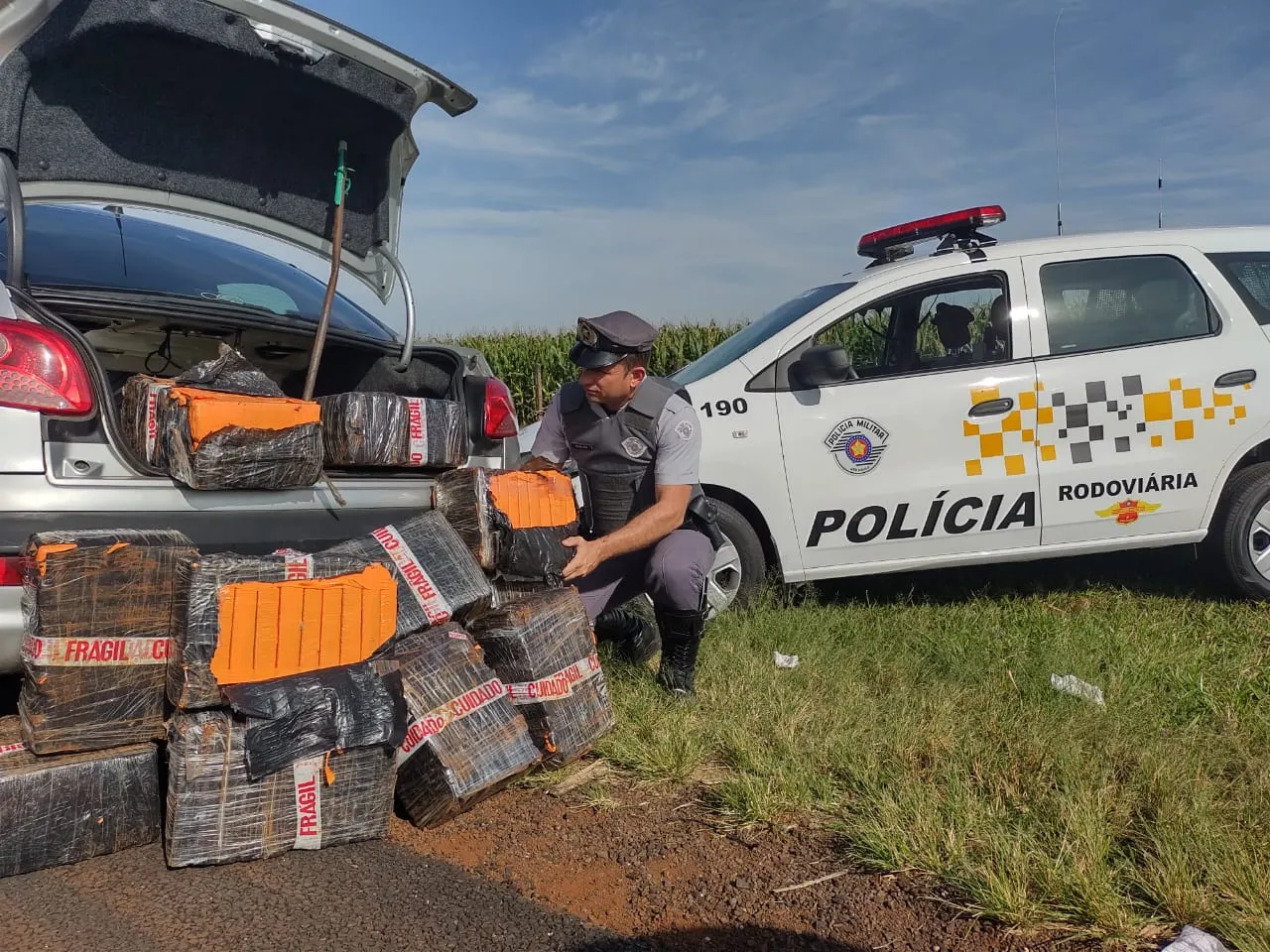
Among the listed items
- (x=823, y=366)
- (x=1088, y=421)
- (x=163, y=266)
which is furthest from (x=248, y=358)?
(x=1088, y=421)

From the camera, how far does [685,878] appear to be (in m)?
2.49

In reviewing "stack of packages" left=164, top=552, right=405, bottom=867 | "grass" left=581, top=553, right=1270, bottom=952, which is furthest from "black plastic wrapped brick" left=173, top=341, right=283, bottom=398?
"grass" left=581, top=553, right=1270, bottom=952

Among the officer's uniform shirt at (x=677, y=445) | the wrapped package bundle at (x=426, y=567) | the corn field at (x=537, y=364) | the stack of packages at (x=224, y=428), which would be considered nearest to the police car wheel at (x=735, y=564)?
the officer's uniform shirt at (x=677, y=445)

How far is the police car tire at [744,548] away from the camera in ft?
15.4

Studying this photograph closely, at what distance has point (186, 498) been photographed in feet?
9.28

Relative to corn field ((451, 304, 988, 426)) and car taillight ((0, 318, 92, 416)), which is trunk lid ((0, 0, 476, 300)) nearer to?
car taillight ((0, 318, 92, 416))

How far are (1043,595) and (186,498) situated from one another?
4170 mm

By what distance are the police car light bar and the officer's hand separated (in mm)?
2929

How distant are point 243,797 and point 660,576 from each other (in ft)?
5.39

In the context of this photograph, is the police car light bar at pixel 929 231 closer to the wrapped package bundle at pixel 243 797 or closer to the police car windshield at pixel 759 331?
the police car windshield at pixel 759 331

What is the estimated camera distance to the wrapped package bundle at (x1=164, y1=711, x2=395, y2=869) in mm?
2453

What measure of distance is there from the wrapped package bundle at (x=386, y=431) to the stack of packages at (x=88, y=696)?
2.20 feet

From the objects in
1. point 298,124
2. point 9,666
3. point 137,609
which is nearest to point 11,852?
point 9,666

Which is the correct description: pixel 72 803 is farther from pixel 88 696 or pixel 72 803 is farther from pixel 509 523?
pixel 509 523
